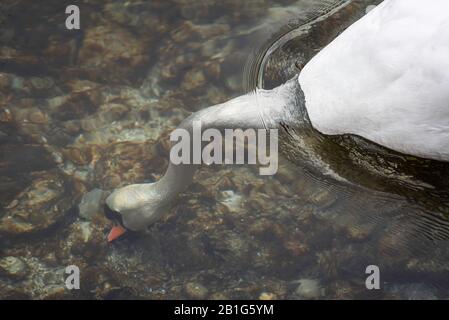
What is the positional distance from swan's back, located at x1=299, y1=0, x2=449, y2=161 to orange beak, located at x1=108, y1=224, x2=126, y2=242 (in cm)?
148

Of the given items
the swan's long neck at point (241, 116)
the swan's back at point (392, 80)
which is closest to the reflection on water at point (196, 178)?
the swan's long neck at point (241, 116)

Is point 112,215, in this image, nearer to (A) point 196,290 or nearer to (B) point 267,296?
(A) point 196,290

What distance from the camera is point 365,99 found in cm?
341

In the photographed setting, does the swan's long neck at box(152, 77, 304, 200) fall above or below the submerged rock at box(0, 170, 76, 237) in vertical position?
above

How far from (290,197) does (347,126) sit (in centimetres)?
68

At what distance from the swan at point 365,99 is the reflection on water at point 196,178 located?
0.14 meters

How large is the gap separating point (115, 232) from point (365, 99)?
1877 millimetres

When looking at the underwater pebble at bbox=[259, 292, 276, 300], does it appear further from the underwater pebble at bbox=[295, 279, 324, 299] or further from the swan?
the swan

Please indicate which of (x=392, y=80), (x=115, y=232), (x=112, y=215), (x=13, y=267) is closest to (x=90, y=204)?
(x=112, y=215)

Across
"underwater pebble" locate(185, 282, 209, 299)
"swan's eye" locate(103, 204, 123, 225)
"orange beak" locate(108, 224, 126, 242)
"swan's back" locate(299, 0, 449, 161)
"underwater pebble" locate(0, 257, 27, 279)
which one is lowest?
"underwater pebble" locate(185, 282, 209, 299)

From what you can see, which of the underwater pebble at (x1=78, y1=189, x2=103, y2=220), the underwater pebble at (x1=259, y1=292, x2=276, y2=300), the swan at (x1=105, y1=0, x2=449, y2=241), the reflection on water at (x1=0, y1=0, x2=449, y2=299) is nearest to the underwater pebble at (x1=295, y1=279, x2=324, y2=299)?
the reflection on water at (x1=0, y1=0, x2=449, y2=299)

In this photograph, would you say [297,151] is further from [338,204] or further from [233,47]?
[233,47]

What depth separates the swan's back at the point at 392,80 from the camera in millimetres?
3074

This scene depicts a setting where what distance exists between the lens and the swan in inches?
122
